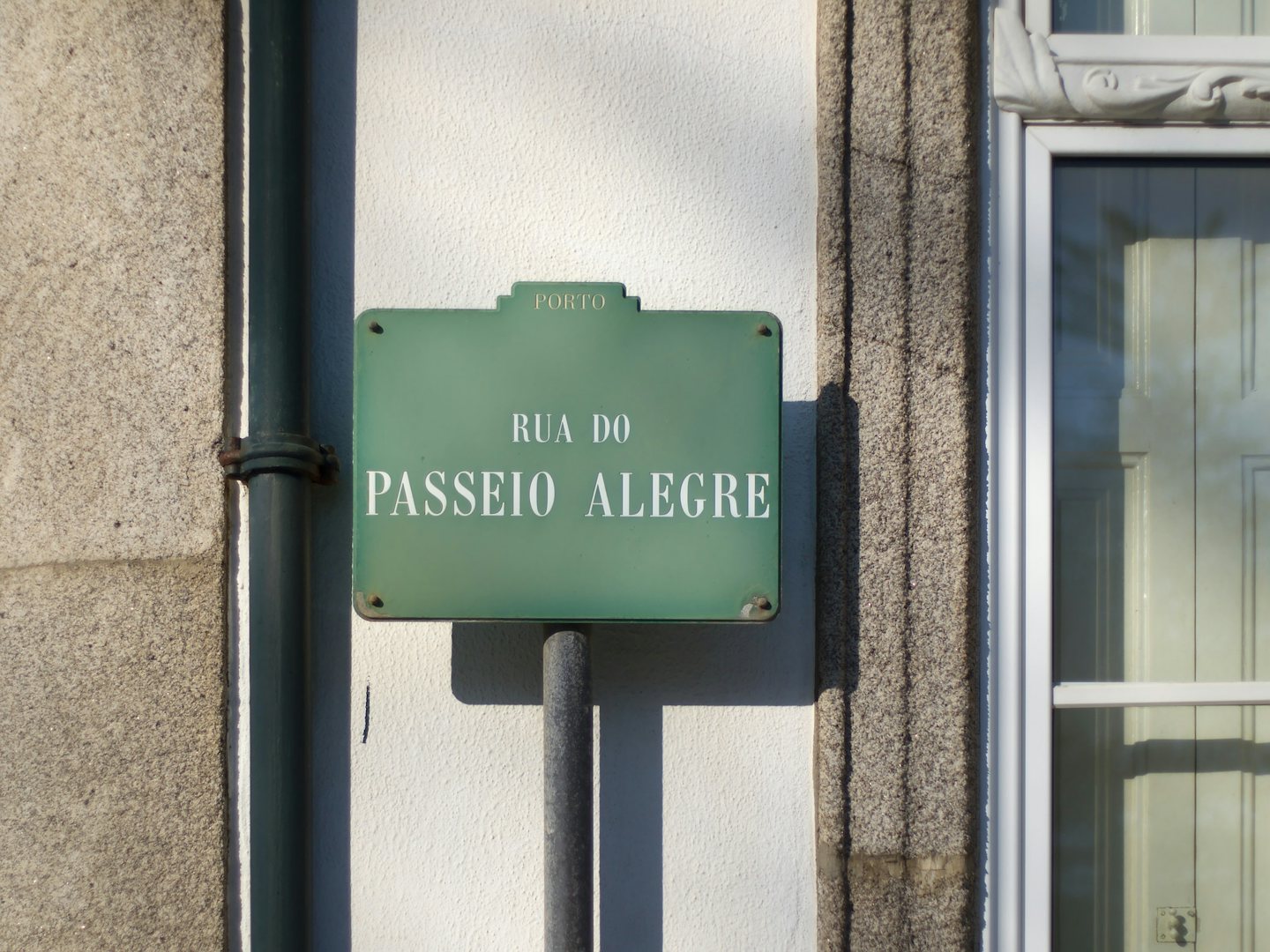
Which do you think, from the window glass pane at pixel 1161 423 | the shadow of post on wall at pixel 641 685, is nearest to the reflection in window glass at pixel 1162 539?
the window glass pane at pixel 1161 423

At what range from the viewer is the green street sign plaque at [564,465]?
137 centimetres

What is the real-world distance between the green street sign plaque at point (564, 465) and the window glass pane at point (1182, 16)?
102cm

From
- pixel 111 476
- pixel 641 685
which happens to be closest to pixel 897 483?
pixel 641 685

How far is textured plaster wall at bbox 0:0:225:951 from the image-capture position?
4.80 feet

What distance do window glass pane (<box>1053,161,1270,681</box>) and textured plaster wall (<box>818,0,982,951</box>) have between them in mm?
301

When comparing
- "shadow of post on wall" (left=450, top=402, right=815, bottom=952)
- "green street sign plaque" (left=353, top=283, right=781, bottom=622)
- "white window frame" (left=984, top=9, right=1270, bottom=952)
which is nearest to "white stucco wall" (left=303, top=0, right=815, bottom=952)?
"shadow of post on wall" (left=450, top=402, right=815, bottom=952)

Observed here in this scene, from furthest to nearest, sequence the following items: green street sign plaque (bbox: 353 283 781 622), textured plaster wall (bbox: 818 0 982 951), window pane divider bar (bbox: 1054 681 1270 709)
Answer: window pane divider bar (bbox: 1054 681 1270 709) → textured plaster wall (bbox: 818 0 982 951) → green street sign plaque (bbox: 353 283 781 622)

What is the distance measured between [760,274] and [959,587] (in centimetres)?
66

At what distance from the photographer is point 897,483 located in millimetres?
1505

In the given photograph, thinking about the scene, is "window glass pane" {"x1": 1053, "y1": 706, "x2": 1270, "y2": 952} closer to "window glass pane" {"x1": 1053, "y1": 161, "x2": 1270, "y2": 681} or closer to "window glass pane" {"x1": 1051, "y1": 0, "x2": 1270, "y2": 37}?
"window glass pane" {"x1": 1053, "y1": 161, "x2": 1270, "y2": 681}

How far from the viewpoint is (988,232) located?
1605mm

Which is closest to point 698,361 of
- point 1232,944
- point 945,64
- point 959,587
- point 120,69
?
point 959,587

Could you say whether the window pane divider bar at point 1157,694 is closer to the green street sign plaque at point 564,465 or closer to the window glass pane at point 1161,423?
the window glass pane at point 1161,423

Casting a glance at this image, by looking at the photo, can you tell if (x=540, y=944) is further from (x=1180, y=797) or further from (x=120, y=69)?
(x=120, y=69)
